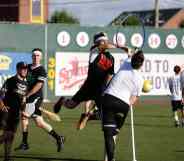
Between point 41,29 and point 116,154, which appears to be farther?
point 41,29

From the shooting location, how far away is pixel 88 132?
20.5 meters

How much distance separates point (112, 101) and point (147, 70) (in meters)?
29.5

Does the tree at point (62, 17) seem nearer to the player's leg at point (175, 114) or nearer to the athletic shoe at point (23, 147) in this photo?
the player's leg at point (175, 114)

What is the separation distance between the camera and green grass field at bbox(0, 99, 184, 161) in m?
15.1

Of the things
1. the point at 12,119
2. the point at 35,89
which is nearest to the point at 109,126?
the point at 12,119

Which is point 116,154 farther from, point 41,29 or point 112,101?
point 41,29

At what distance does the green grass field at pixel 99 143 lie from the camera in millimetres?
15070

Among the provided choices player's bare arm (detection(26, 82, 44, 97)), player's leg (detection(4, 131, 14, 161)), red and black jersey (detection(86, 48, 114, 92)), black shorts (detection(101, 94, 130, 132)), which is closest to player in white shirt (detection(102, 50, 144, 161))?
black shorts (detection(101, 94, 130, 132))

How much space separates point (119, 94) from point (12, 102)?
2206 millimetres

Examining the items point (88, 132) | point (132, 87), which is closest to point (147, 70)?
point (88, 132)

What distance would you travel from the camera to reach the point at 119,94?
12.6 metres

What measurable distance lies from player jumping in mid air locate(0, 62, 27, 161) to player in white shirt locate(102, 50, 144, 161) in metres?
1.80

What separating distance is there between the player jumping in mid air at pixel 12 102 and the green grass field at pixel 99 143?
1041mm

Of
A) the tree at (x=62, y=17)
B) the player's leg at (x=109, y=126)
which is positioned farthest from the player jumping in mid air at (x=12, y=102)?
the tree at (x=62, y=17)
